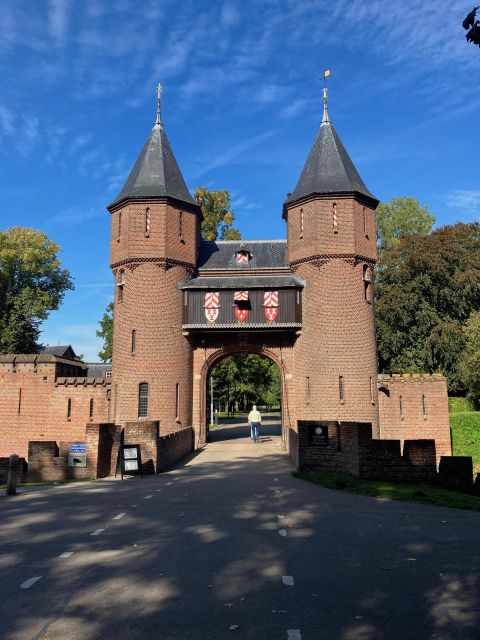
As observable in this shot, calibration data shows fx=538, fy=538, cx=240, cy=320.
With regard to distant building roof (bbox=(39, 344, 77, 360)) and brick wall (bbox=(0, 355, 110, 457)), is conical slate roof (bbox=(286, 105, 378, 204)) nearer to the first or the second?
brick wall (bbox=(0, 355, 110, 457))

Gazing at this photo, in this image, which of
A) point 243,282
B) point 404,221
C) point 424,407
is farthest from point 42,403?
point 404,221

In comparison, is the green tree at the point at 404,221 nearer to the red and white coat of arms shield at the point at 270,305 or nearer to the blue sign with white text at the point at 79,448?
the red and white coat of arms shield at the point at 270,305

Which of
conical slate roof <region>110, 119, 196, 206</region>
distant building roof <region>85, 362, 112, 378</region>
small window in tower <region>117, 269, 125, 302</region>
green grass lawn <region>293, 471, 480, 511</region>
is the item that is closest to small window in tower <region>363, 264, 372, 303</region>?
conical slate roof <region>110, 119, 196, 206</region>

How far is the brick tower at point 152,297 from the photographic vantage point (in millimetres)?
24969

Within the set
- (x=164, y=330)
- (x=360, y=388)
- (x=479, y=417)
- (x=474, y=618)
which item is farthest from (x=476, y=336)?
(x=474, y=618)

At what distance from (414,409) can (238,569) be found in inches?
862

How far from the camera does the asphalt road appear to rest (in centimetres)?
458

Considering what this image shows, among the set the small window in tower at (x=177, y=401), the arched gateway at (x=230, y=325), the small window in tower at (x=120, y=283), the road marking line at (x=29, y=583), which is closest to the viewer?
the road marking line at (x=29, y=583)

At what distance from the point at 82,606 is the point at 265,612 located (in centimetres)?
170

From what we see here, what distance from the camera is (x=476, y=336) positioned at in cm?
3017

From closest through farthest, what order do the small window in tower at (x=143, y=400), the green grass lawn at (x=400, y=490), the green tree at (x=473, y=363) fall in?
the green grass lawn at (x=400, y=490) → the small window in tower at (x=143, y=400) → the green tree at (x=473, y=363)

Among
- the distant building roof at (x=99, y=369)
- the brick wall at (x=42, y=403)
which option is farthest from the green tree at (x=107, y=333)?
the brick wall at (x=42, y=403)

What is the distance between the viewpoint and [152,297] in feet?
84.3

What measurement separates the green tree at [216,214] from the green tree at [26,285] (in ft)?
43.3
